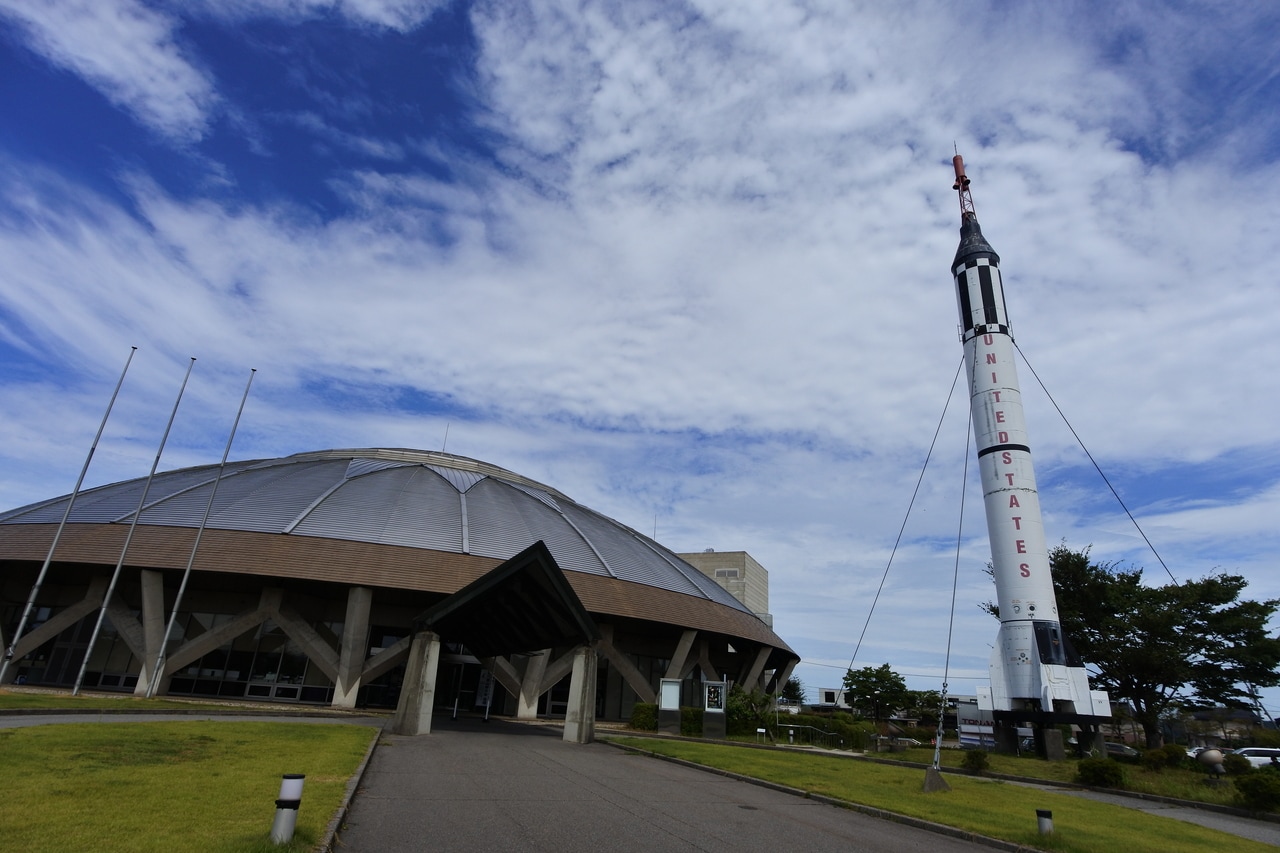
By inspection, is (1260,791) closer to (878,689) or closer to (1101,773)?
(1101,773)

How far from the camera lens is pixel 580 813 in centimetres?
1044

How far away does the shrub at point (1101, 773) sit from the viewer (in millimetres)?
21594

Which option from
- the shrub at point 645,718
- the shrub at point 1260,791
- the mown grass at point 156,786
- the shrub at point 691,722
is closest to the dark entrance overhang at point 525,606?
the mown grass at point 156,786

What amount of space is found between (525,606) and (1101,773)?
19.4 metres

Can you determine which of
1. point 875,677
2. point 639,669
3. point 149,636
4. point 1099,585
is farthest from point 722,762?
point 875,677

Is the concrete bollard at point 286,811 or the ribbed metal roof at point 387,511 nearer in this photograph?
the concrete bollard at point 286,811

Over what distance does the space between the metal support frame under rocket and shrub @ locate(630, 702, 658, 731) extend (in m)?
15.6

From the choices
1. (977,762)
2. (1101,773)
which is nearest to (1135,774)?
(1101,773)

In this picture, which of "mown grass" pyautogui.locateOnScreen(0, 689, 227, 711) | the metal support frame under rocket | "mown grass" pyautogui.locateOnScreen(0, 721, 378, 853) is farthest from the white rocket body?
"mown grass" pyautogui.locateOnScreen(0, 689, 227, 711)

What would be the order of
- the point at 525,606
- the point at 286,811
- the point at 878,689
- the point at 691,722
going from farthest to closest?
the point at 878,689, the point at 691,722, the point at 525,606, the point at 286,811

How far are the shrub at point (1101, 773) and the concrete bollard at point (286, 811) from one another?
2433 centimetres

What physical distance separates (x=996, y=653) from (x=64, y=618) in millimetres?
44542

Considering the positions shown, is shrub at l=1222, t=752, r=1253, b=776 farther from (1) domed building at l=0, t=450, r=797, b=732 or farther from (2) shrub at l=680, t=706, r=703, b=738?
(1) domed building at l=0, t=450, r=797, b=732

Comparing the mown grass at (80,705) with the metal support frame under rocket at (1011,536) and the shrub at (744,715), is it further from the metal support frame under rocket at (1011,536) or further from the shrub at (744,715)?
the metal support frame under rocket at (1011,536)
